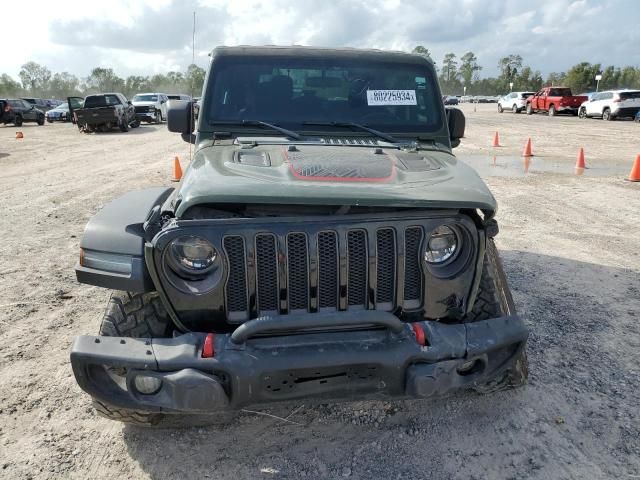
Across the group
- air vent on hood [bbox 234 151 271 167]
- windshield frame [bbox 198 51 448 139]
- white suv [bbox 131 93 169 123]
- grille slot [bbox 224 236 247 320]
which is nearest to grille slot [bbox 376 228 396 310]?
grille slot [bbox 224 236 247 320]

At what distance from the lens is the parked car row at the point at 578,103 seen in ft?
86.6

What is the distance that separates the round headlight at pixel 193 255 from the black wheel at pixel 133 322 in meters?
0.38

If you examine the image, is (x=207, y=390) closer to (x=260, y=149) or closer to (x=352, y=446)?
(x=352, y=446)

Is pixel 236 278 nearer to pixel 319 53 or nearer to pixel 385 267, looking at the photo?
pixel 385 267

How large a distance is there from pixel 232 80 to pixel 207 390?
2.37 metres

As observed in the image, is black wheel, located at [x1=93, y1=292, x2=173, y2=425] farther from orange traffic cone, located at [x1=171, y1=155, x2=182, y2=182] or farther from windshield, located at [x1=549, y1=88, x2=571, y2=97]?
windshield, located at [x1=549, y1=88, x2=571, y2=97]

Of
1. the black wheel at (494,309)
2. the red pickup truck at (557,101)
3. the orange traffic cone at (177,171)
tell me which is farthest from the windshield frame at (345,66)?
the red pickup truck at (557,101)

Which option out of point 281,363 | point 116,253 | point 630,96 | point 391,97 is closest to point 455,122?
point 391,97

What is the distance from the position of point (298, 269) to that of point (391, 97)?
6.31ft

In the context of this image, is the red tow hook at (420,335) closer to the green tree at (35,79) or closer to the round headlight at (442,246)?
the round headlight at (442,246)

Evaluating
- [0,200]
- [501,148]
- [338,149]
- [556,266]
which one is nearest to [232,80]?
[338,149]

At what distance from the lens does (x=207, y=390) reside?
7.39ft

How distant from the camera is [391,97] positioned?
3.88 metres

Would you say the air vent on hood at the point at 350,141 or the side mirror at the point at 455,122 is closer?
the air vent on hood at the point at 350,141
